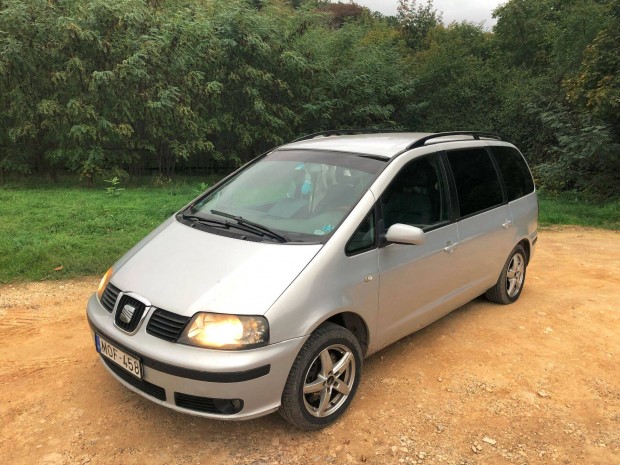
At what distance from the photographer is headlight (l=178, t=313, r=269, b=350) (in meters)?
2.52

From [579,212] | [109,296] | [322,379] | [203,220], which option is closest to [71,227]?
[203,220]

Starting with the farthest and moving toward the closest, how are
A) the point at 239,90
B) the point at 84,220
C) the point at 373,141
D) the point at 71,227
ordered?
1. the point at 239,90
2. the point at 84,220
3. the point at 71,227
4. the point at 373,141

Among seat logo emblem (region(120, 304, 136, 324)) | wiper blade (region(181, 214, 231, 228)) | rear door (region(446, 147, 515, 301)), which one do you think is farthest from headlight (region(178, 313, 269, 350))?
rear door (region(446, 147, 515, 301))

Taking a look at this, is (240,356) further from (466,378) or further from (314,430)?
(466,378)

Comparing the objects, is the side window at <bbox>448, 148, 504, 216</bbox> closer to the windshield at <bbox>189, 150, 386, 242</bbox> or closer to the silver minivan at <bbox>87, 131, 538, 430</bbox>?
the silver minivan at <bbox>87, 131, 538, 430</bbox>

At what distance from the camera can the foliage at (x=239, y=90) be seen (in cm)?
1113

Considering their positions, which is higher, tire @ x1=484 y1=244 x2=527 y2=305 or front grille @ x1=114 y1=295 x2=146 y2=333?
front grille @ x1=114 y1=295 x2=146 y2=333

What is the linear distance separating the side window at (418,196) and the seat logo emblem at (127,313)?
1.65 meters

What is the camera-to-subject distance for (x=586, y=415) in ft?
10.2

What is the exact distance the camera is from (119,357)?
2.78 metres

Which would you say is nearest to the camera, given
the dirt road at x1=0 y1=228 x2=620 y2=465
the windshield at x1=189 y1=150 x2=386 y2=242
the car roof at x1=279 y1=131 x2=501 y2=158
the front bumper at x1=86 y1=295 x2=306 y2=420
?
the front bumper at x1=86 y1=295 x2=306 y2=420

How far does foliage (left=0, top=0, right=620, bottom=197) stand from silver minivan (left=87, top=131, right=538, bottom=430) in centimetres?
836

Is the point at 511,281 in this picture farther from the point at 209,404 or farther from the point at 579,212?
the point at 579,212

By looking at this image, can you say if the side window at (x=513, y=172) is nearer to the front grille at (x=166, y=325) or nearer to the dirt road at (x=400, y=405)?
the dirt road at (x=400, y=405)
